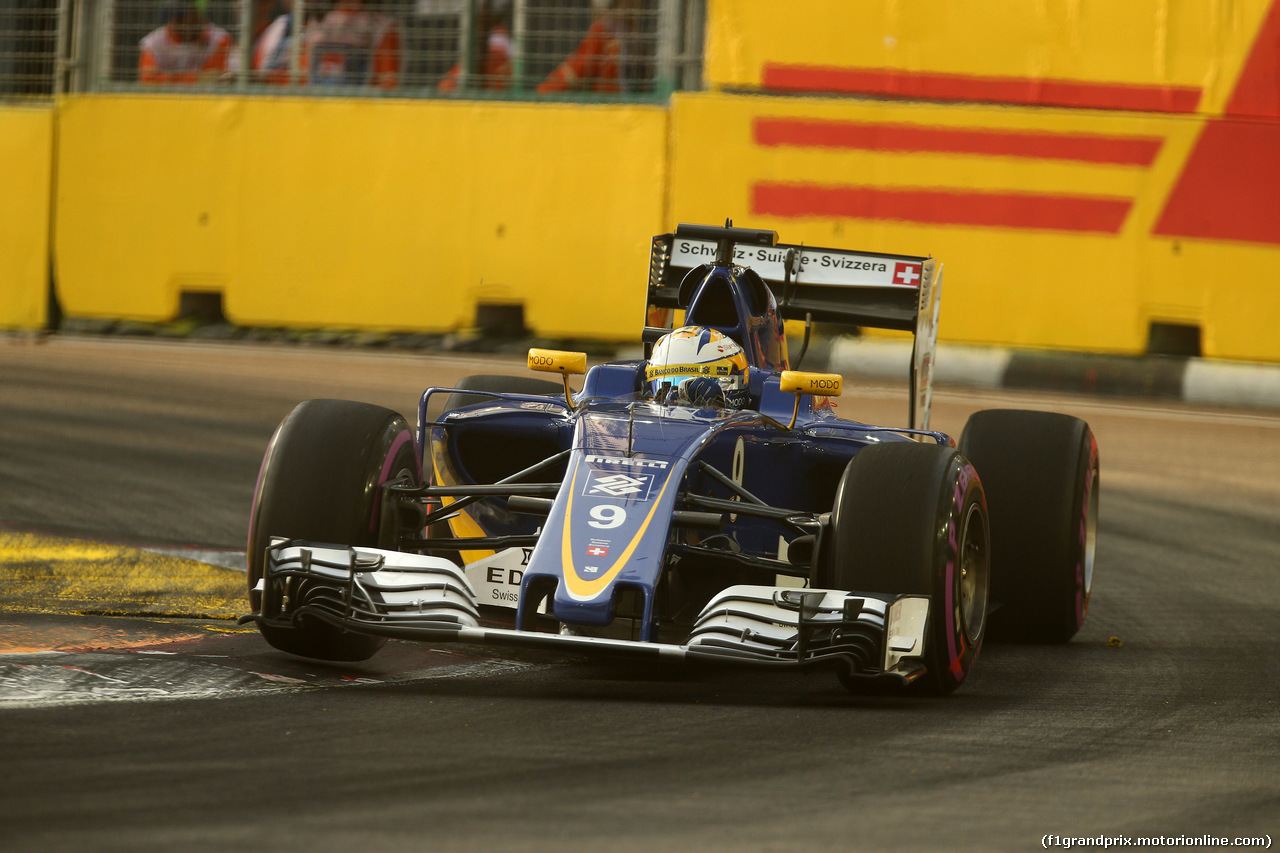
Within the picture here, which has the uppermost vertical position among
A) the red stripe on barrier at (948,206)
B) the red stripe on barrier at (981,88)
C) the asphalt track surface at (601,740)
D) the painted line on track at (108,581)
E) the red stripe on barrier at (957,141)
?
the red stripe on barrier at (981,88)

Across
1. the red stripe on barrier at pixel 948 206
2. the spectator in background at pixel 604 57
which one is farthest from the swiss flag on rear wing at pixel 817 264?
the spectator in background at pixel 604 57

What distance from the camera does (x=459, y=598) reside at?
5.14 metres

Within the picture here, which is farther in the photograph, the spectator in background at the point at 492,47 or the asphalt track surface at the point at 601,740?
the spectator in background at the point at 492,47

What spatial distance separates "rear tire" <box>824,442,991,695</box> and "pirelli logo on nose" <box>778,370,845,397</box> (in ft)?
1.58

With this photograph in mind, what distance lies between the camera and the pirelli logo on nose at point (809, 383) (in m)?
5.80

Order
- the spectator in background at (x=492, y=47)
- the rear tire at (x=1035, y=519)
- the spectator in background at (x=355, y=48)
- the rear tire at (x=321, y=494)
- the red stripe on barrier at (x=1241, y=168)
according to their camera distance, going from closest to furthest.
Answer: the rear tire at (x=321, y=494) → the rear tire at (x=1035, y=519) → the red stripe on barrier at (x=1241, y=168) → the spectator in background at (x=492, y=47) → the spectator in background at (x=355, y=48)

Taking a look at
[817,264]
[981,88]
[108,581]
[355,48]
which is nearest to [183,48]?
[355,48]

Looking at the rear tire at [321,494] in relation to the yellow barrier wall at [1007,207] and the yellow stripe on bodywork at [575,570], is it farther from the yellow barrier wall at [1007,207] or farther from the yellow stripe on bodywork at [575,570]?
the yellow barrier wall at [1007,207]

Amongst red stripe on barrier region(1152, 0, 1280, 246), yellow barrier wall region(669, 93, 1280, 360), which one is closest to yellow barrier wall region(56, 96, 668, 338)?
yellow barrier wall region(669, 93, 1280, 360)

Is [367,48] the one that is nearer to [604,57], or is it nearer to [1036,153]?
[604,57]

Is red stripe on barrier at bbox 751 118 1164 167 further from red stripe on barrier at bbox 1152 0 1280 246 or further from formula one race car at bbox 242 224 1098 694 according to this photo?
formula one race car at bbox 242 224 1098 694

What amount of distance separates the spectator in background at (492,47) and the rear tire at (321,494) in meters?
8.86

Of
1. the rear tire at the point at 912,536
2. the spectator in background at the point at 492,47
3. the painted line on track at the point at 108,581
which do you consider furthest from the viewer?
the spectator in background at the point at 492,47

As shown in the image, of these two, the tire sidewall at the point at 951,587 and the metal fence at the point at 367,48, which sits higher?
the metal fence at the point at 367,48
